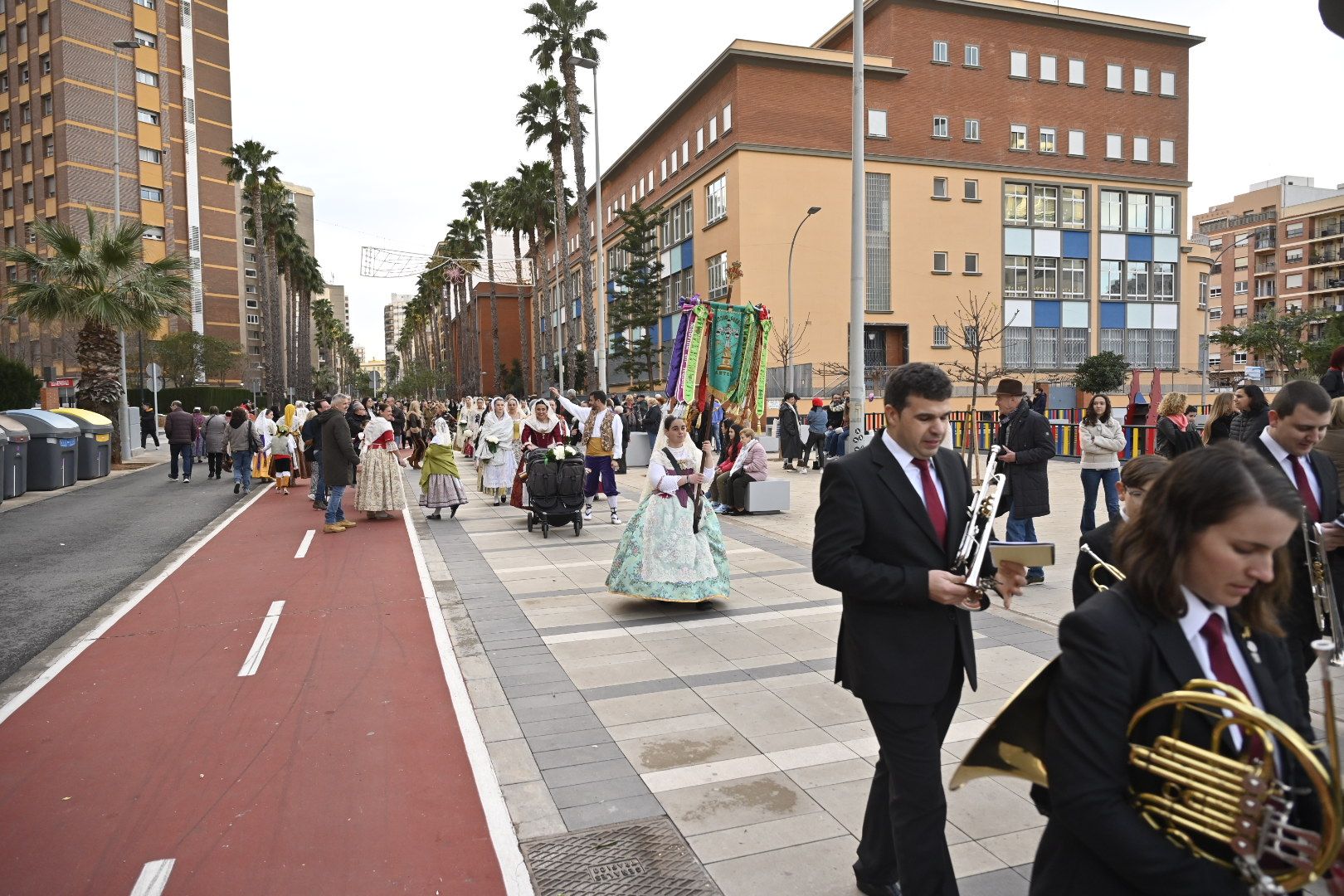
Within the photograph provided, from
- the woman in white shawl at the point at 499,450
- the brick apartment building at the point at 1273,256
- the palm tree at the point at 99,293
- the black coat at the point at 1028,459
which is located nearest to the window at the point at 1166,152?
the brick apartment building at the point at 1273,256

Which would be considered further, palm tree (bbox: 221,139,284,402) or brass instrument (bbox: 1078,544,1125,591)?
palm tree (bbox: 221,139,284,402)

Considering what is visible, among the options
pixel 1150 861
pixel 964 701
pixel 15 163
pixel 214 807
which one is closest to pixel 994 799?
pixel 964 701

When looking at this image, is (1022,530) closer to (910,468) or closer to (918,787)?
(910,468)

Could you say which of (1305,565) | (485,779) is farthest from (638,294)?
(1305,565)

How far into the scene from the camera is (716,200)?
45594 mm

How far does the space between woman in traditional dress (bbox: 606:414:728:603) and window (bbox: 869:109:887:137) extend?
40.8 metres

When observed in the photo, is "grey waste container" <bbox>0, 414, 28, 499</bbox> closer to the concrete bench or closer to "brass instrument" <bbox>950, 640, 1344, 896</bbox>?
the concrete bench

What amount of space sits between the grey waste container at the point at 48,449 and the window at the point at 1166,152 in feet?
175

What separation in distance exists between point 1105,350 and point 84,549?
163ft

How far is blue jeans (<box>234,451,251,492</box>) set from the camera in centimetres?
1970

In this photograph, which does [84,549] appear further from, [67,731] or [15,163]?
[15,163]

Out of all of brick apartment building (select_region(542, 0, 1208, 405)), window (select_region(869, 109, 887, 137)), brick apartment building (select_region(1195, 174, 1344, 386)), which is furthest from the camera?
brick apartment building (select_region(1195, 174, 1344, 386))

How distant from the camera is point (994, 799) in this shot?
14.0ft

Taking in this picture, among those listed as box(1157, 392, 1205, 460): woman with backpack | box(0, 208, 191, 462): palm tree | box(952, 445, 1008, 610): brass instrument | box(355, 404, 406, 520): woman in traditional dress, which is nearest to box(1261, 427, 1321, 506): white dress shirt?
box(952, 445, 1008, 610): brass instrument
